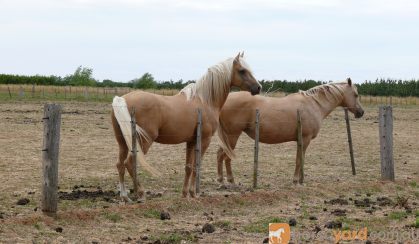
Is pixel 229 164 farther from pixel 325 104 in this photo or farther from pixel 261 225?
pixel 261 225

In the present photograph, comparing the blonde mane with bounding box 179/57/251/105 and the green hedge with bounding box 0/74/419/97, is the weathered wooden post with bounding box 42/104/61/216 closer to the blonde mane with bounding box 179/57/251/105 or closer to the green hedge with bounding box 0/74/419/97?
the blonde mane with bounding box 179/57/251/105

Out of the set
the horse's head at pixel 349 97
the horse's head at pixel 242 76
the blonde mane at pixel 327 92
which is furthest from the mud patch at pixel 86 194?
the horse's head at pixel 349 97

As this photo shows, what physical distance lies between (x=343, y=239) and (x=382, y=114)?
6555 millimetres

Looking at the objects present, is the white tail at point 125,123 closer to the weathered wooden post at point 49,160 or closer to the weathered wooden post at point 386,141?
the weathered wooden post at point 49,160

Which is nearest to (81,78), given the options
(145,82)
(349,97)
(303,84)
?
(145,82)

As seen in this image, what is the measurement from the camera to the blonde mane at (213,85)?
11172 mm

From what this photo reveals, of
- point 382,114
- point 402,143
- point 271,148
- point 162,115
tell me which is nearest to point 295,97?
point 382,114

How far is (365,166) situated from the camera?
16266 millimetres

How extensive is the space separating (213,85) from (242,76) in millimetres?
606

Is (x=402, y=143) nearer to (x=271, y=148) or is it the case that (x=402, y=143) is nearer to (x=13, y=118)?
(x=271, y=148)

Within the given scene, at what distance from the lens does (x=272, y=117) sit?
1346cm

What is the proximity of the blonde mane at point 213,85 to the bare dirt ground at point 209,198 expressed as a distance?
1625 millimetres

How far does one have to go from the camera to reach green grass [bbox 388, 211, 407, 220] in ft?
31.5

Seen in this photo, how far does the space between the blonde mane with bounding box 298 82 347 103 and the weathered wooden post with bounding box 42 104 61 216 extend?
669cm
